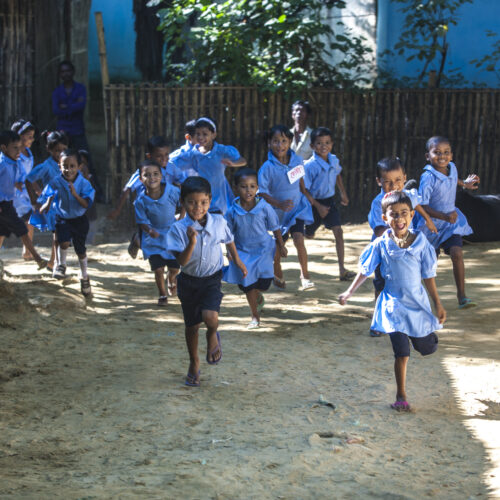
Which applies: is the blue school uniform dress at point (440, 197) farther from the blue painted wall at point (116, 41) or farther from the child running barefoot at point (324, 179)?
the blue painted wall at point (116, 41)

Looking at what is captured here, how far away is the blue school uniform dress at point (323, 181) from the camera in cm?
801

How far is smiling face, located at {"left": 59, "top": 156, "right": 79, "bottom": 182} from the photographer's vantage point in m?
7.38

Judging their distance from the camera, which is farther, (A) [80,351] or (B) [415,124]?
(B) [415,124]

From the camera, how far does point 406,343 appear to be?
474cm

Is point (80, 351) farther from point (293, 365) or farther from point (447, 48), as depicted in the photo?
point (447, 48)

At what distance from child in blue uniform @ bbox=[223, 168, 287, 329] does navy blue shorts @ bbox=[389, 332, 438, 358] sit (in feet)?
6.04

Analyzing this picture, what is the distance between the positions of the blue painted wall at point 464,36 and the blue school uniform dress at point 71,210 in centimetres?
691

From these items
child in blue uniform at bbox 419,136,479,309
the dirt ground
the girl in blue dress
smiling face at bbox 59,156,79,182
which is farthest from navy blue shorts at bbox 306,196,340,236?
the girl in blue dress

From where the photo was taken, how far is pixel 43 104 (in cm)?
1325

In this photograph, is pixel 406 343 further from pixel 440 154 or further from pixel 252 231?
pixel 440 154

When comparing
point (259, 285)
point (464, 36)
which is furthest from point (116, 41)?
point (259, 285)

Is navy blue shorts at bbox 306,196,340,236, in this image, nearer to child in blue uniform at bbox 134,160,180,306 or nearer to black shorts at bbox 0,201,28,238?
child in blue uniform at bbox 134,160,180,306

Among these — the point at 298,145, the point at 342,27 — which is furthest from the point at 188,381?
the point at 342,27

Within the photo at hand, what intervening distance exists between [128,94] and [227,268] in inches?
208
